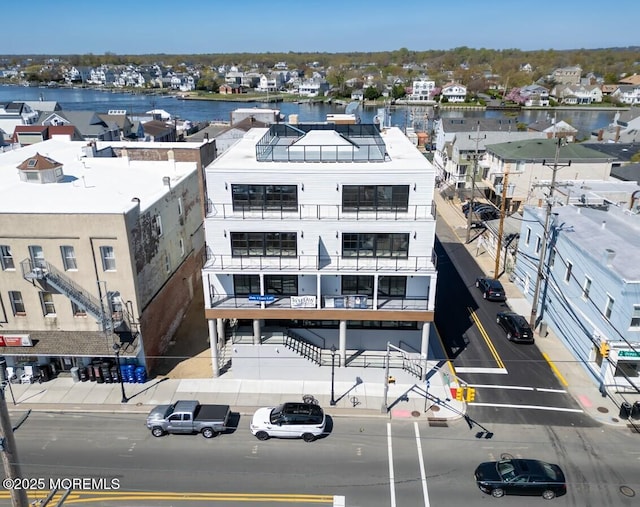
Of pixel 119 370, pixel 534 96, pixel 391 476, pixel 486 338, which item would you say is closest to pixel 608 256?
pixel 486 338

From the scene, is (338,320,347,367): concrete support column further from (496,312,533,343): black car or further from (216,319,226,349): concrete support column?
(496,312,533,343): black car

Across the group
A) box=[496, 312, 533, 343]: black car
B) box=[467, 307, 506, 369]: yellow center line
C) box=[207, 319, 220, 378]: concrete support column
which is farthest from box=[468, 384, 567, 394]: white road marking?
box=[207, 319, 220, 378]: concrete support column

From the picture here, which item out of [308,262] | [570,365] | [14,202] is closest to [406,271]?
[308,262]

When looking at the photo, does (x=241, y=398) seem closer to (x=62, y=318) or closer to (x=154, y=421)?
(x=154, y=421)

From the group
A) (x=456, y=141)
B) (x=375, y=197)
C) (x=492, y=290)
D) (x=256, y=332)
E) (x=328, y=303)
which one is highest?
(x=375, y=197)

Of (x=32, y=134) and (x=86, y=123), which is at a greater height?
(x=86, y=123)

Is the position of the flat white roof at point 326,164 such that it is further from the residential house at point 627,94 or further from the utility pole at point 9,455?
the residential house at point 627,94

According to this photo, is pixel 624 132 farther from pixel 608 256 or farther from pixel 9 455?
pixel 9 455
